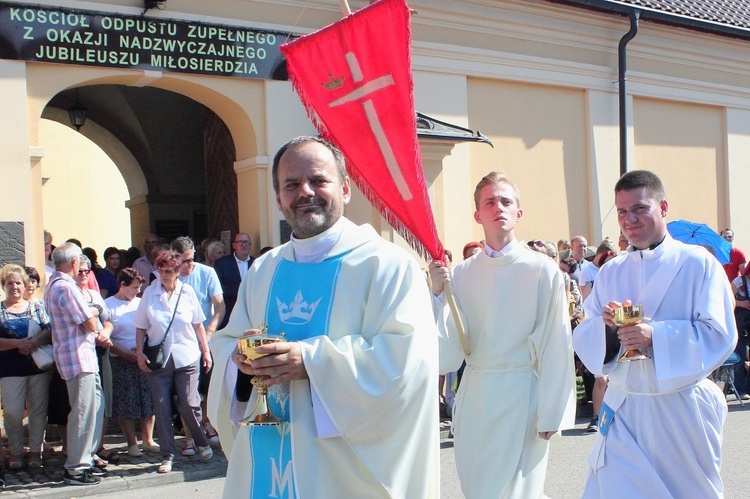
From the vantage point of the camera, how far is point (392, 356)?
313cm

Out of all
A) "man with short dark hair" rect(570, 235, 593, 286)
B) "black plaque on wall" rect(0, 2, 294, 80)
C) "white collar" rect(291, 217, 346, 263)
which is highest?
"black plaque on wall" rect(0, 2, 294, 80)

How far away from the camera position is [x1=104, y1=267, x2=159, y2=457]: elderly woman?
8.26 meters

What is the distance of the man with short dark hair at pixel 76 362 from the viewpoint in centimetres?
746

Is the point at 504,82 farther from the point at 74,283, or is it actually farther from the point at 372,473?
the point at 372,473

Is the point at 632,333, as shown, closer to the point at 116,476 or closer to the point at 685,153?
the point at 116,476

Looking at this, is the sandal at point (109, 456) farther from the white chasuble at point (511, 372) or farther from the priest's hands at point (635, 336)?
the priest's hands at point (635, 336)

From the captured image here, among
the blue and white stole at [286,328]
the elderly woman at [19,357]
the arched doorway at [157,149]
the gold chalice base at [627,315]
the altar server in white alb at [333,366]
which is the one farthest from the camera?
the arched doorway at [157,149]

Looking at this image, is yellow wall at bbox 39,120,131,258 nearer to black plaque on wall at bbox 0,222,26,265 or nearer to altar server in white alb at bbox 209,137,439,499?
black plaque on wall at bbox 0,222,26,265

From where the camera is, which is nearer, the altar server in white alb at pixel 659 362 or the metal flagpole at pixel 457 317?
the altar server in white alb at pixel 659 362

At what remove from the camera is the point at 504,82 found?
517 inches

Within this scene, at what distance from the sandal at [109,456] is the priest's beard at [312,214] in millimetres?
5374

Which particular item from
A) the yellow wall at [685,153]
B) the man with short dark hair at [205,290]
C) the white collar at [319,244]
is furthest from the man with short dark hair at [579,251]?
the white collar at [319,244]

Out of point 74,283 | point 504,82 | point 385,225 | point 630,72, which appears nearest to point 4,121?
point 74,283

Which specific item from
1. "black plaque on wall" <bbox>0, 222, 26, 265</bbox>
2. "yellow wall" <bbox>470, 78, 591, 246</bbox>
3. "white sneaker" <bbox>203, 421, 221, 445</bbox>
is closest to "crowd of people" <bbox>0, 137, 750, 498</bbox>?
"white sneaker" <bbox>203, 421, 221, 445</bbox>
